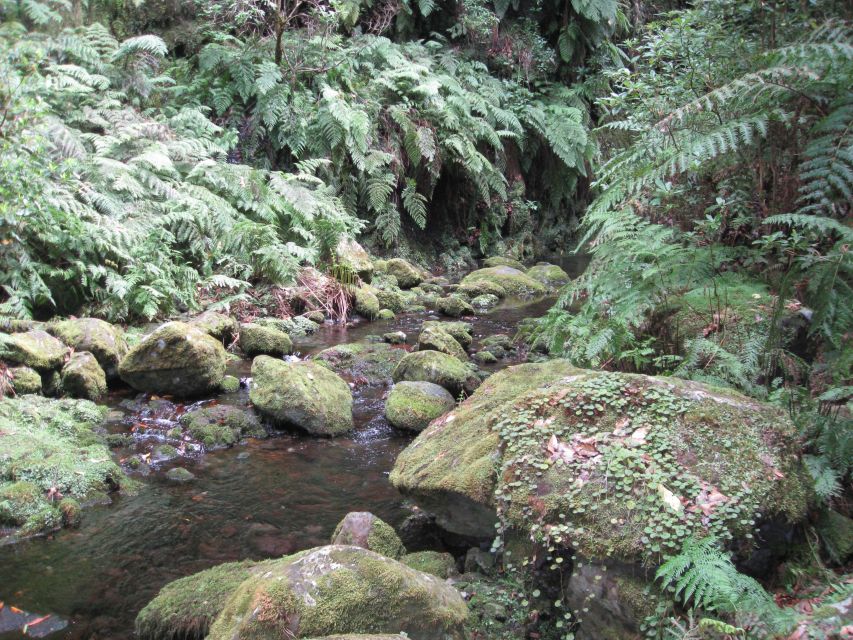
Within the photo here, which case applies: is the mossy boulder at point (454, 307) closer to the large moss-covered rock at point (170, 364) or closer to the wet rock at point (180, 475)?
the large moss-covered rock at point (170, 364)

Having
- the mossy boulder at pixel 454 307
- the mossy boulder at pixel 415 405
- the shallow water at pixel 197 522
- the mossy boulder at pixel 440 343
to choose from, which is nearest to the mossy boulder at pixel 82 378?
the shallow water at pixel 197 522

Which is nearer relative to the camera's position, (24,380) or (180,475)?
(180,475)

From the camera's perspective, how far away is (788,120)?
3418 mm

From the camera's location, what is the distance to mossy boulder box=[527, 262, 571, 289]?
11219 mm

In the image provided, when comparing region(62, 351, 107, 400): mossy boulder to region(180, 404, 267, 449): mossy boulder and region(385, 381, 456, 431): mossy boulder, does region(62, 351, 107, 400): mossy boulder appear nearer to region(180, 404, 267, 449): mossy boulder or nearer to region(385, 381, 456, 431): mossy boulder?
region(180, 404, 267, 449): mossy boulder

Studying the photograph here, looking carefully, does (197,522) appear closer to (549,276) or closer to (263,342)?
(263,342)

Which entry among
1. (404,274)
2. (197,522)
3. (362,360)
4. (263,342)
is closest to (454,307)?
(404,274)

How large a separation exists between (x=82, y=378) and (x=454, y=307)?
506 centimetres

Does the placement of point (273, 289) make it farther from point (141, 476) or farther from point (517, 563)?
point (517, 563)

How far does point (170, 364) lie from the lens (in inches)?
226

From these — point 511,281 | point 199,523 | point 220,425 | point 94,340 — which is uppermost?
point 511,281

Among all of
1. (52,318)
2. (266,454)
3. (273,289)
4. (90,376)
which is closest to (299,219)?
(273,289)

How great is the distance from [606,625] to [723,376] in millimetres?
1573

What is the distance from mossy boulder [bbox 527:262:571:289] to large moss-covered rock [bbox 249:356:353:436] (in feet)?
20.9
